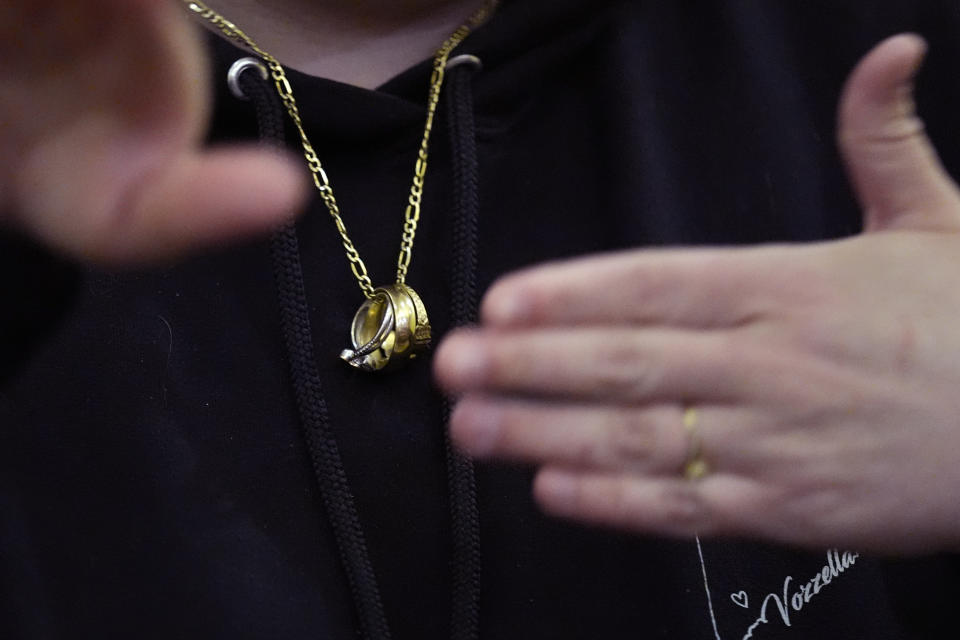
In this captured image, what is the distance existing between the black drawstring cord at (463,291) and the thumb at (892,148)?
0.80ft

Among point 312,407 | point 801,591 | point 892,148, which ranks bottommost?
point 801,591

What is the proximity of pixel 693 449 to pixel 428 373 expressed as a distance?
0.25 m

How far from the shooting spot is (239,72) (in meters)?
0.55

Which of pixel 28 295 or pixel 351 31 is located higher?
pixel 351 31

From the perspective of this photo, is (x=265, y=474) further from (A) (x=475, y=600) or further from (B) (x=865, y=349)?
(B) (x=865, y=349)

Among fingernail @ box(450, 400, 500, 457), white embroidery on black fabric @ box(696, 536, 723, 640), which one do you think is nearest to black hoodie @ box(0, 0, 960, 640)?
white embroidery on black fabric @ box(696, 536, 723, 640)

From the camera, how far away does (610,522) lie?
0.33 meters

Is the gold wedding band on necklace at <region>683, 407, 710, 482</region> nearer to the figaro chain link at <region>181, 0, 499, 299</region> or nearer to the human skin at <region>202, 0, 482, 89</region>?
the figaro chain link at <region>181, 0, 499, 299</region>

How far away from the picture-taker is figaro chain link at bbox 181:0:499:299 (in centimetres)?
56

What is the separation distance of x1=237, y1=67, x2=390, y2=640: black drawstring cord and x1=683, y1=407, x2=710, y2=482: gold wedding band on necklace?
23 cm

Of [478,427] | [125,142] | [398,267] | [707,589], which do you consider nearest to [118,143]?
[125,142]

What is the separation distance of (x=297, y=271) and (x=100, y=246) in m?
0.23

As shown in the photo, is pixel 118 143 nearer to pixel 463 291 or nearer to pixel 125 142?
pixel 125 142

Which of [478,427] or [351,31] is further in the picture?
[351,31]
